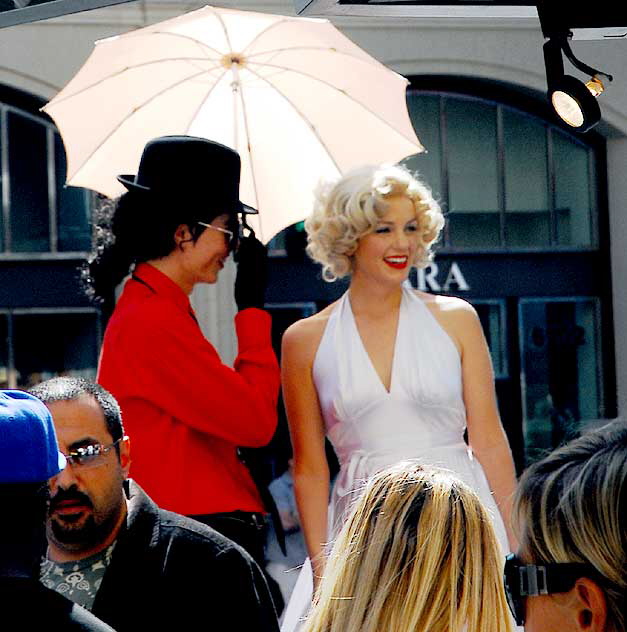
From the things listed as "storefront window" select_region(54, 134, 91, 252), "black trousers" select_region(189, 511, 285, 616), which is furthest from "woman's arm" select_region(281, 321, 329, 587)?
"storefront window" select_region(54, 134, 91, 252)

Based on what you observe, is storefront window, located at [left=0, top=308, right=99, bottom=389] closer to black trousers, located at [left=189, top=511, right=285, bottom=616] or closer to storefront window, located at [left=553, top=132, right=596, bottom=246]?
storefront window, located at [left=553, top=132, right=596, bottom=246]

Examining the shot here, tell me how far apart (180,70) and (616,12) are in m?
1.76

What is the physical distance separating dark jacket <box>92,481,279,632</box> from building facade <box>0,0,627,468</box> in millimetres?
5587

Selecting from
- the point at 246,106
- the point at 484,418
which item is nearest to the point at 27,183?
the point at 246,106

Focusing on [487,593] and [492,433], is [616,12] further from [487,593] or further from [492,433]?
[487,593]

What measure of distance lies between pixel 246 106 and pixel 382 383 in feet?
3.70

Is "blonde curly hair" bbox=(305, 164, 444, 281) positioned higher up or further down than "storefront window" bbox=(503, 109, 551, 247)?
further down

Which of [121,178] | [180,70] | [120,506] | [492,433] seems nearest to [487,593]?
[120,506]

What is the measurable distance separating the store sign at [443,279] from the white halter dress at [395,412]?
4.93m

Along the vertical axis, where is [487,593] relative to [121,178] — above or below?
below

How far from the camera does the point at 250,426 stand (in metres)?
3.77

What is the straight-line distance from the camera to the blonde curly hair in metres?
4.14

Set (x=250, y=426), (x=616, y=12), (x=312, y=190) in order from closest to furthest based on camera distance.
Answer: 1. (x=616, y=12)
2. (x=250, y=426)
3. (x=312, y=190)

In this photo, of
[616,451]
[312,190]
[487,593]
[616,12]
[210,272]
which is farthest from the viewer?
[312,190]
